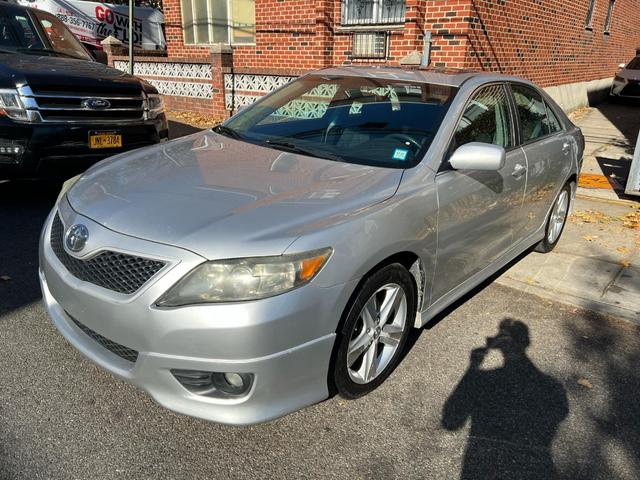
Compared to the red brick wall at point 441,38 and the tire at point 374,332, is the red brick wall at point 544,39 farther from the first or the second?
the tire at point 374,332

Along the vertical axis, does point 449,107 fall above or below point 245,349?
above

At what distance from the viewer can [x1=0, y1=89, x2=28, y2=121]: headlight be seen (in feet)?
15.7

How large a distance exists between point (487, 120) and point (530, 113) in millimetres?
813

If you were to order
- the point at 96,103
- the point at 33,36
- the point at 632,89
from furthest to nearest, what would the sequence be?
the point at 632,89
the point at 33,36
the point at 96,103

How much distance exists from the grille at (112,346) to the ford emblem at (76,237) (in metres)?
0.36

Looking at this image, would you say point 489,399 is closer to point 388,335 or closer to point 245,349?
point 388,335

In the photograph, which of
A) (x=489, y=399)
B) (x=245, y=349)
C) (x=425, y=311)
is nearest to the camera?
(x=245, y=349)

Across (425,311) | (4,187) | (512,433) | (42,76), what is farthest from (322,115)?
(4,187)

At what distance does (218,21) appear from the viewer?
468 inches

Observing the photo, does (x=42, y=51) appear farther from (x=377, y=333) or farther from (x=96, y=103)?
(x=377, y=333)

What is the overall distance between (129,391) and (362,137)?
1.94 metres

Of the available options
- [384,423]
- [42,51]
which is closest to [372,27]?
[42,51]

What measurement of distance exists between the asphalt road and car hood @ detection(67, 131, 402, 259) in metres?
0.92

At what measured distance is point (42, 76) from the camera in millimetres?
5016
